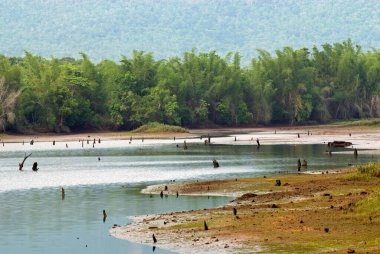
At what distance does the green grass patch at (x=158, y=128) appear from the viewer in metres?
173

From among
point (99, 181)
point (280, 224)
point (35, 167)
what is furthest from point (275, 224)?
point (35, 167)

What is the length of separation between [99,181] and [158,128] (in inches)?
3948

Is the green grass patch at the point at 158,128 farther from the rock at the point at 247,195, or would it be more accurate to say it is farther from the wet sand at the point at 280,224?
the rock at the point at 247,195

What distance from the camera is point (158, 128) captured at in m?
174

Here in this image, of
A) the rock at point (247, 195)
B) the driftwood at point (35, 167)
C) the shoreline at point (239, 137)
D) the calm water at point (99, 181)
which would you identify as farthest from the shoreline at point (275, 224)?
the shoreline at point (239, 137)

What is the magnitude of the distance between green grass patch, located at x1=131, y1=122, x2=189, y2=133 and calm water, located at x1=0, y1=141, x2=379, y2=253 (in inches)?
1444

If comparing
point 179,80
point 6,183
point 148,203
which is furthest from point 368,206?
point 179,80

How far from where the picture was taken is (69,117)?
560ft

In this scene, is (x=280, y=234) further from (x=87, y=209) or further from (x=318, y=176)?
(x=318, y=176)

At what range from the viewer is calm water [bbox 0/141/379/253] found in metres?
43.1

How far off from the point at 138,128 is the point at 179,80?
2634 cm

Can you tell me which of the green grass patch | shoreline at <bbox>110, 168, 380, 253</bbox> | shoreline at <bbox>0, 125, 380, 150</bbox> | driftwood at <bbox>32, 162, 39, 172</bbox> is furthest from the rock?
the green grass patch

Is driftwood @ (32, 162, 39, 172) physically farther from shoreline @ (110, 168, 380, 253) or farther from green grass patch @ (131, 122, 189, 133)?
green grass patch @ (131, 122, 189, 133)

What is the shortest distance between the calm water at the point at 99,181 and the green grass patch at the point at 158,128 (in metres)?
36.7
